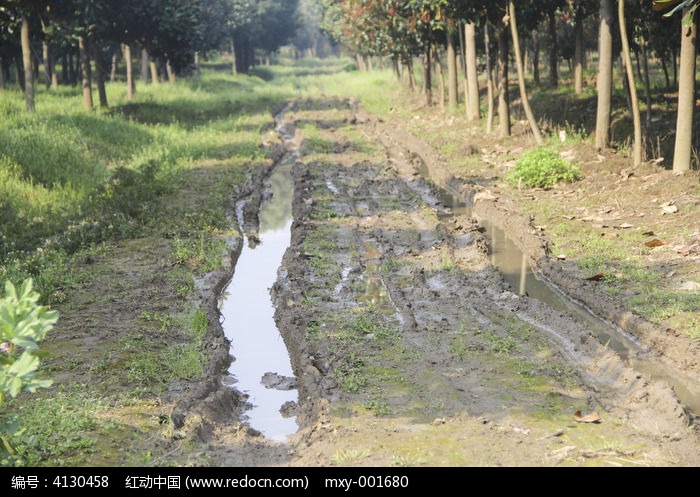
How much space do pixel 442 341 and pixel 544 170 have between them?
28.1 ft

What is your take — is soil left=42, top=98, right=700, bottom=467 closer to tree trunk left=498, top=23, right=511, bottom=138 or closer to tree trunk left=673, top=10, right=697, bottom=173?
tree trunk left=673, top=10, right=697, bottom=173

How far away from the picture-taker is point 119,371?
8.46m

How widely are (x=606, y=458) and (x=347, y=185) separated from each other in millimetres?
13916

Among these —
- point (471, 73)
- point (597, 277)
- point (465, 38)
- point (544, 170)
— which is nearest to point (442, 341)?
point (597, 277)

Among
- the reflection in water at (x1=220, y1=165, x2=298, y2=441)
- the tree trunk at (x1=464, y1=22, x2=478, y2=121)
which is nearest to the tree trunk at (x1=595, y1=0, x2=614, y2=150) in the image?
the reflection in water at (x1=220, y1=165, x2=298, y2=441)

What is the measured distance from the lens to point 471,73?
1012 inches

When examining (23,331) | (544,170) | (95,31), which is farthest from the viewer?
(95,31)

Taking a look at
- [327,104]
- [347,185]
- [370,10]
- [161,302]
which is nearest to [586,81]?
[370,10]

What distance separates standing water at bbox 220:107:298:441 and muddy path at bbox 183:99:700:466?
190 mm

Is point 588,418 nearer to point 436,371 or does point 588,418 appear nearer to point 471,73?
point 436,371

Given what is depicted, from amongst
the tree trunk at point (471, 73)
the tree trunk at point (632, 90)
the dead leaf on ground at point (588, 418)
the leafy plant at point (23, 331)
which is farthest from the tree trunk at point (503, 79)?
the leafy plant at point (23, 331)

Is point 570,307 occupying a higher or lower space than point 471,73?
lower
